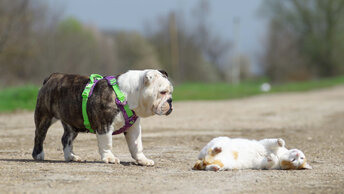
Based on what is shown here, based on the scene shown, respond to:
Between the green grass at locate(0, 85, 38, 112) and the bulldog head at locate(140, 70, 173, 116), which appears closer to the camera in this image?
the bulldog head at locate(140, 70, 173, 116)

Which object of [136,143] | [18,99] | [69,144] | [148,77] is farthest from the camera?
[18,99]

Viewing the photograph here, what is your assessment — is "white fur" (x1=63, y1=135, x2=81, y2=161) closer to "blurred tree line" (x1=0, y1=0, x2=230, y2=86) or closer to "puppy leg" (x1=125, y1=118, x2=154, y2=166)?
"puppy leg" (x1=125, y1=118, x2=154, y2=166)

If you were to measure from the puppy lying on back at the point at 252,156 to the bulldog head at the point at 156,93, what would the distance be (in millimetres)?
703

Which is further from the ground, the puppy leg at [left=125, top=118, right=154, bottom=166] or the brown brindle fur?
the brown brindle fur

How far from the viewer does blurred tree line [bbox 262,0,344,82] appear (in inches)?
2096

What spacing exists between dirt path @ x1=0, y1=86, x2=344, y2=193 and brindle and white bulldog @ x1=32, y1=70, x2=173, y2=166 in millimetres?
243

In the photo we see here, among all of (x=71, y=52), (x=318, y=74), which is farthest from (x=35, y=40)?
(x=318, y=74)

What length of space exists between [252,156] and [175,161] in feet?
4.03

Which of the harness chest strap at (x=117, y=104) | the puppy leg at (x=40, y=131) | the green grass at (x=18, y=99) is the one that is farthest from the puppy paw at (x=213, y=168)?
the green grass at (x=18, y=99)

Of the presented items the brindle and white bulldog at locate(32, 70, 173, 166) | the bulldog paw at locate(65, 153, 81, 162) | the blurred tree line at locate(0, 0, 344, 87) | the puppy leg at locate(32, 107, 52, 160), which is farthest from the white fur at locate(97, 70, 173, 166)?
the blurred tree line at locate(0, 0, 344, 87)

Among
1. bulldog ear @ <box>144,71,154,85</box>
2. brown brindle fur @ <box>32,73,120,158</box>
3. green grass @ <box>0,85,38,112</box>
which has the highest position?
bulldog ear @ <box>144,71,154,85</box>

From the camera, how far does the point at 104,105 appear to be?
6648 mm

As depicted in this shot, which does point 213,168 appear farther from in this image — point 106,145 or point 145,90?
point 106,145

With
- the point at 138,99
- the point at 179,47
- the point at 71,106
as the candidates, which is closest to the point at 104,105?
the point at 138,99
